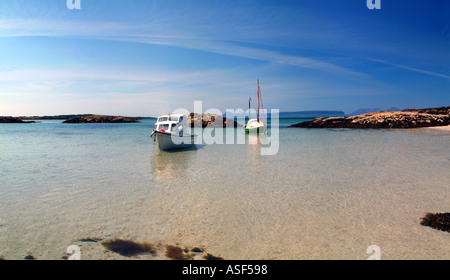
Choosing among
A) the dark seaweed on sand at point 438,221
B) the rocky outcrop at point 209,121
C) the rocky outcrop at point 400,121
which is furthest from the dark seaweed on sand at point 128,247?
the rocky outcrop at point 209,121

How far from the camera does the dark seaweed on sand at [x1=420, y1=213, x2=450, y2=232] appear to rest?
663 centimetres

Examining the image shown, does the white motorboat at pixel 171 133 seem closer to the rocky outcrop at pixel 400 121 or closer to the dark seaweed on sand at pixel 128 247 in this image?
the dark seaweed on sand at pixel 128 247

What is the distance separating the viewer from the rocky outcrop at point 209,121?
78.6m

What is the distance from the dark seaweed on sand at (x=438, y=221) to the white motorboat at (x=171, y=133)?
1923 centimetres

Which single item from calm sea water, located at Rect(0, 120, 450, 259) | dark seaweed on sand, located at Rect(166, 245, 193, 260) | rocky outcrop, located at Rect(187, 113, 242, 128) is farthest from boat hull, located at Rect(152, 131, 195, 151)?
rocky outcrop, located at Rect(187, 113, 242, 128)

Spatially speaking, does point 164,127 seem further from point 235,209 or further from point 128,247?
point 128,247

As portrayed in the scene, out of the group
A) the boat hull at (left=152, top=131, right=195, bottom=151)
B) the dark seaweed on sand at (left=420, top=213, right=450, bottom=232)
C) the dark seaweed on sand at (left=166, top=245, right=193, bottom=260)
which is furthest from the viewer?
the boat hull at (left=152, top=131, right=195, bottom=151)

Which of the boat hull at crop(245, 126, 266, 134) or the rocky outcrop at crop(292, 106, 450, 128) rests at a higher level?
the rocky outcrop at crop(292, 106, 450, 128)

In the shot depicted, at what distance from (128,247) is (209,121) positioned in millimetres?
73996

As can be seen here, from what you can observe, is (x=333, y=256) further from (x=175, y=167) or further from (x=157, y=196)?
(x=175, y=167)

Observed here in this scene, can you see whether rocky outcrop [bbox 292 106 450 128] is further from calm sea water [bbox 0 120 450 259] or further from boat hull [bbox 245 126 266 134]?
calm sea water [bbox 0 120 450 259]

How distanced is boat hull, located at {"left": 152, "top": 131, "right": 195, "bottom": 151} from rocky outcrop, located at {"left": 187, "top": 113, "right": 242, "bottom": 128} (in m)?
52.4
